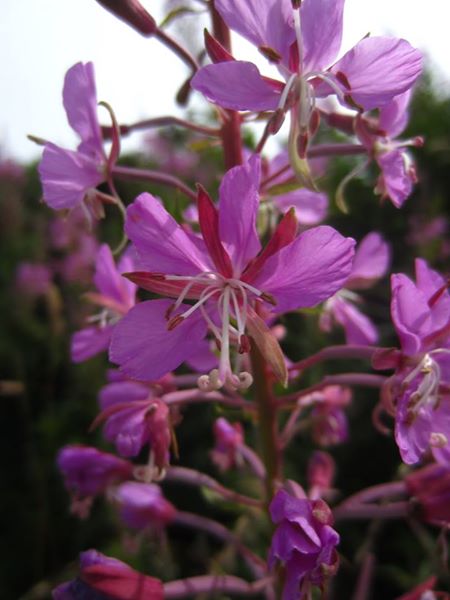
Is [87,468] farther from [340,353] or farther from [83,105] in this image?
[83,105]

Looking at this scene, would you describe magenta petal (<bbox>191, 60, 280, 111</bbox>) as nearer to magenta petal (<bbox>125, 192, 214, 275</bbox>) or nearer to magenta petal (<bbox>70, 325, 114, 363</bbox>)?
magenta petal (<bbox>125, 192, 214, 275</bbox>)

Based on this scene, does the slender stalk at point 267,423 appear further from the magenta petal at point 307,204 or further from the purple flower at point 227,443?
the magenta petal at point 307,204

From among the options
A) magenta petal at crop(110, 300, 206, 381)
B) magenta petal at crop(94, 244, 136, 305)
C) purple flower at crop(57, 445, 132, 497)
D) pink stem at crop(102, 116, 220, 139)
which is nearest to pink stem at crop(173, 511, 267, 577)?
purple flower at crop(57, 445, 132, 497)

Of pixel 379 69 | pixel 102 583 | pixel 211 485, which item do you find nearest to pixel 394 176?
pixel 379 69

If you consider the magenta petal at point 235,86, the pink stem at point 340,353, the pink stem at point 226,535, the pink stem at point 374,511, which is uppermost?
the magenta petal at point 235,86

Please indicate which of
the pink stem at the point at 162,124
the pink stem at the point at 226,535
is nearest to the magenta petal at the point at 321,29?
the pink stem at the point at 162,124
